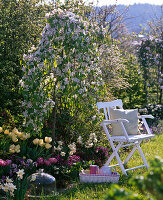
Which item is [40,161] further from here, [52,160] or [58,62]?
[58,62]

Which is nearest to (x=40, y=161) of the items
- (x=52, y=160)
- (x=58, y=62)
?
(x=52, y=160)

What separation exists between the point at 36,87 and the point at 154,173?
2569 millimetres

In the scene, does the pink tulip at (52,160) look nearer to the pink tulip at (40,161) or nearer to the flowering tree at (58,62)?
the pink tulip at (40,161)

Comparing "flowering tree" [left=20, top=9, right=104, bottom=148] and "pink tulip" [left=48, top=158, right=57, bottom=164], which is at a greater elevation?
"flowering tree" [left=20, top=9, right=104, bottom=148]

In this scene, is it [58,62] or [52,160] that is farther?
[52,160]

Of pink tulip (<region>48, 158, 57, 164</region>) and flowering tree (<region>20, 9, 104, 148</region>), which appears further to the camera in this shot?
pink tulip (<region>48, 158, 57, 164</region>)

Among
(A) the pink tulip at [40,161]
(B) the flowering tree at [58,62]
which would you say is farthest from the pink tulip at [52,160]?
(B) the flowering tree at [58,62]

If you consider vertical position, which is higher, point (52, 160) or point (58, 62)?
point (58, 62)

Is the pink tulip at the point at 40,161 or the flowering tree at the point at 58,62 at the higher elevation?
the flowering tree at the point at 58,62

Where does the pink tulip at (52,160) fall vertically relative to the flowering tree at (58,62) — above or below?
below

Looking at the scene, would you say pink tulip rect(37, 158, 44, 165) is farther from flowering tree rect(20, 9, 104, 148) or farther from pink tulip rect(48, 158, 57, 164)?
flowering tree rect(20, 9, 104, 148)

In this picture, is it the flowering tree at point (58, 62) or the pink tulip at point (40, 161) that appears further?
the pink tulip at point (40, 161)

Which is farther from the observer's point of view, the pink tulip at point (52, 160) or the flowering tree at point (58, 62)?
the pink tulip at point (52, 160)

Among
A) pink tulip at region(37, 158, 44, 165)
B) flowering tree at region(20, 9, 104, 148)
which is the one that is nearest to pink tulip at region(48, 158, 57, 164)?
pink tulip at region(37, 158, 44, 165)
